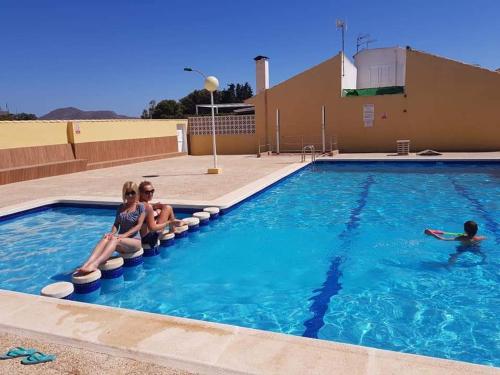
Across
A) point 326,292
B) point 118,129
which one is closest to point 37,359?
point 326,292

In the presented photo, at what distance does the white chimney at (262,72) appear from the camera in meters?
21.5

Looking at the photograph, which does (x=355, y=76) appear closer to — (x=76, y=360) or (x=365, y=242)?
(x=365, y=242)

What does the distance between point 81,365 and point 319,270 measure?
11.5ft

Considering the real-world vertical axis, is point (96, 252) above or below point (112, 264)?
above

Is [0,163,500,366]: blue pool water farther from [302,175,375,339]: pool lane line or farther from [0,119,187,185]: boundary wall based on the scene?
[0,119,187,185]: boundary wall

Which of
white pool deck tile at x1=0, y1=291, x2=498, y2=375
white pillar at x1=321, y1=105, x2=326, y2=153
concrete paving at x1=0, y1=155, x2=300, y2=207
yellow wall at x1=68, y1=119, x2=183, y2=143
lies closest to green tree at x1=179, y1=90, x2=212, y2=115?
yellow wall at x1=68, y1=119, x2=183, y2=143

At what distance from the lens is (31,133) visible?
13508 mm

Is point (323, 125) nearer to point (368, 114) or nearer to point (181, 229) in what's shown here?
point (368, 114)

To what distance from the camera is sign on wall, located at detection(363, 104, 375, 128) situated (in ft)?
60.7

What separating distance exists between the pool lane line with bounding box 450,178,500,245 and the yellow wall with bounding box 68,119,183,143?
12.9 meters

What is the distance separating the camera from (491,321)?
13.1ft

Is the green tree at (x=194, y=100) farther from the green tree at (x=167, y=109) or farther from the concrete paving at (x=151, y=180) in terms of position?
the concrete paving at (x=151, y=180)

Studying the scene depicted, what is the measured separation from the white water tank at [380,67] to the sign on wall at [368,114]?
5.28m

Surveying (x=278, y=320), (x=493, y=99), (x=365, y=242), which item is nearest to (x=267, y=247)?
(x=365, y=242)
